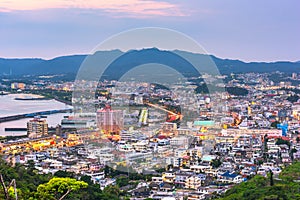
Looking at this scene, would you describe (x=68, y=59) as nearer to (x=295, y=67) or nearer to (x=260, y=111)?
(x=295, y=67)

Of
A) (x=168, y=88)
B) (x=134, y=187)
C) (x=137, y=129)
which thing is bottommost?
(x=134, y=187)

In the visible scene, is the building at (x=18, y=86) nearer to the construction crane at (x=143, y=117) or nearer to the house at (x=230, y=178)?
the construction crane at (x=143, y=117)

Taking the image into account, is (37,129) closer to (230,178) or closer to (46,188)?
(230,178)

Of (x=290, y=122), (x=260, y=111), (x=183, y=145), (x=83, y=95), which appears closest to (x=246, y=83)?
(x=260, y=111)

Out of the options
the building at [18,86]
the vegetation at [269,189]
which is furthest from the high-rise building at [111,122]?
the building at [18,86]

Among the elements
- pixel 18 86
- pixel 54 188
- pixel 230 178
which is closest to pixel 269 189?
pixel 230 178

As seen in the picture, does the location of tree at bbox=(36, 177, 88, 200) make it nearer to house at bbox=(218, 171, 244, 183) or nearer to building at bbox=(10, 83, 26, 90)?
house at bbox=(218, 171, 244, 183)

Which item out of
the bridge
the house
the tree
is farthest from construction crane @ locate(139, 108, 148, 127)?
the bridge
